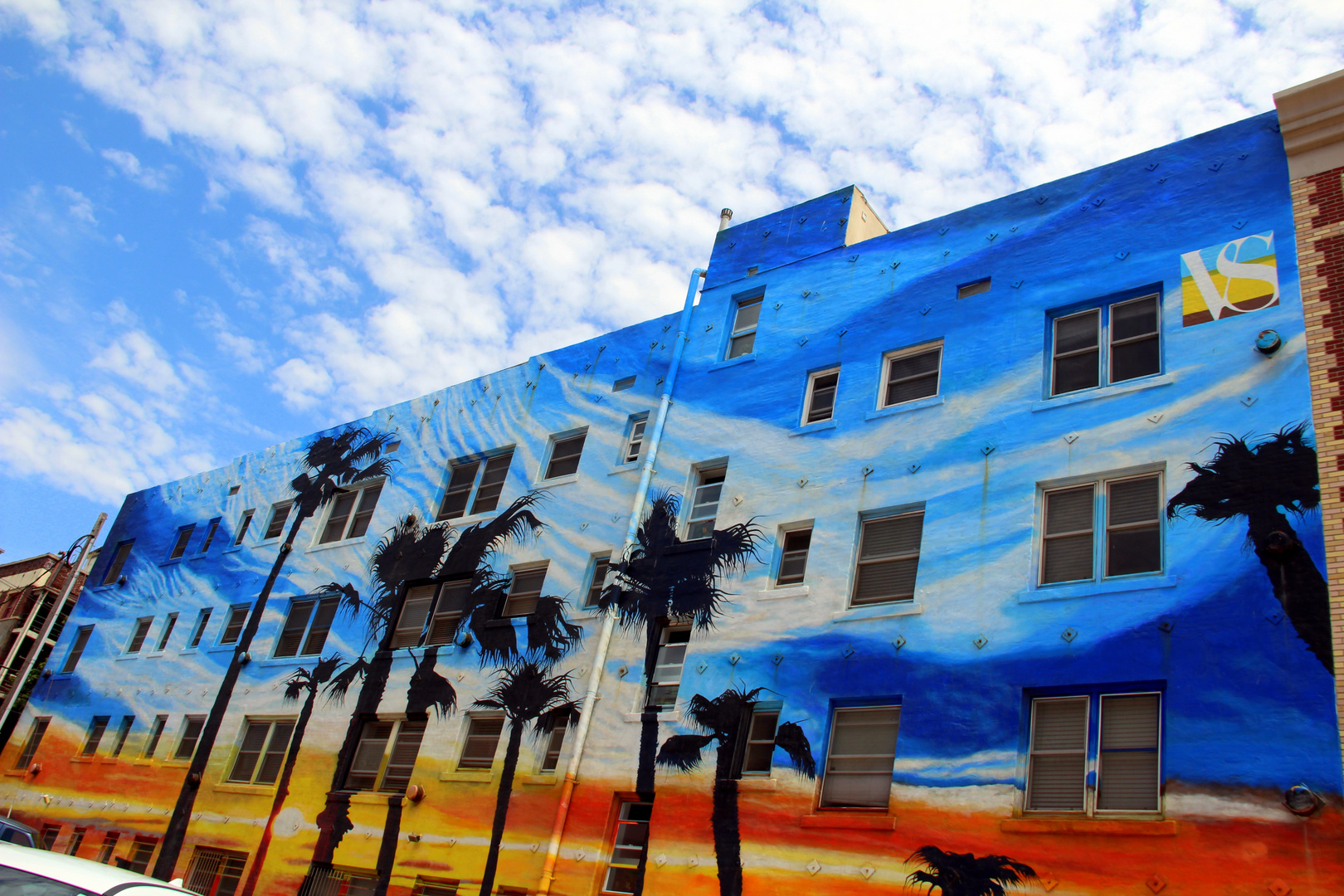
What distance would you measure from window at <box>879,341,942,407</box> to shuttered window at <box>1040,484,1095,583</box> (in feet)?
11.1

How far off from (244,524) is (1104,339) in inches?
987

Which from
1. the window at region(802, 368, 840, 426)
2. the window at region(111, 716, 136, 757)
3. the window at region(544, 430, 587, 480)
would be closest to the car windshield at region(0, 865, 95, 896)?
the window at region(802, 368, 840, 426)

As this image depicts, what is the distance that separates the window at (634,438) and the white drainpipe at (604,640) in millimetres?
924

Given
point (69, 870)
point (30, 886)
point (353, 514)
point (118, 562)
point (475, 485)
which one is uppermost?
point (475, 485)

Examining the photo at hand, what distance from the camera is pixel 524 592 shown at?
23.0m

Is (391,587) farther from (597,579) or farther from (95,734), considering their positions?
(95,734)

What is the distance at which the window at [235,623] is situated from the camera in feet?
95.7

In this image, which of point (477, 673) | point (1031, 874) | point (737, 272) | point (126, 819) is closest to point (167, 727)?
point (126, 819)

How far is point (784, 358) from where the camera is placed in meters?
21.2

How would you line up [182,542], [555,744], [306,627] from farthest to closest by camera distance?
[182,542]
[306,627]
[555,744]

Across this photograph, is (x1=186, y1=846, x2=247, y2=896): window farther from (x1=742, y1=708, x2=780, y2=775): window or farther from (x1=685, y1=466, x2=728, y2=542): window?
(x1=742, y1=708, x2=780, y2=775): window

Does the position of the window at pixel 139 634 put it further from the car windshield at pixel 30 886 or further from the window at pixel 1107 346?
the car windshield at pixel 30 886

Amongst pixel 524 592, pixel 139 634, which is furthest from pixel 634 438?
pixel 139 634

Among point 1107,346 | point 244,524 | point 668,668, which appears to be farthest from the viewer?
point 244,524
